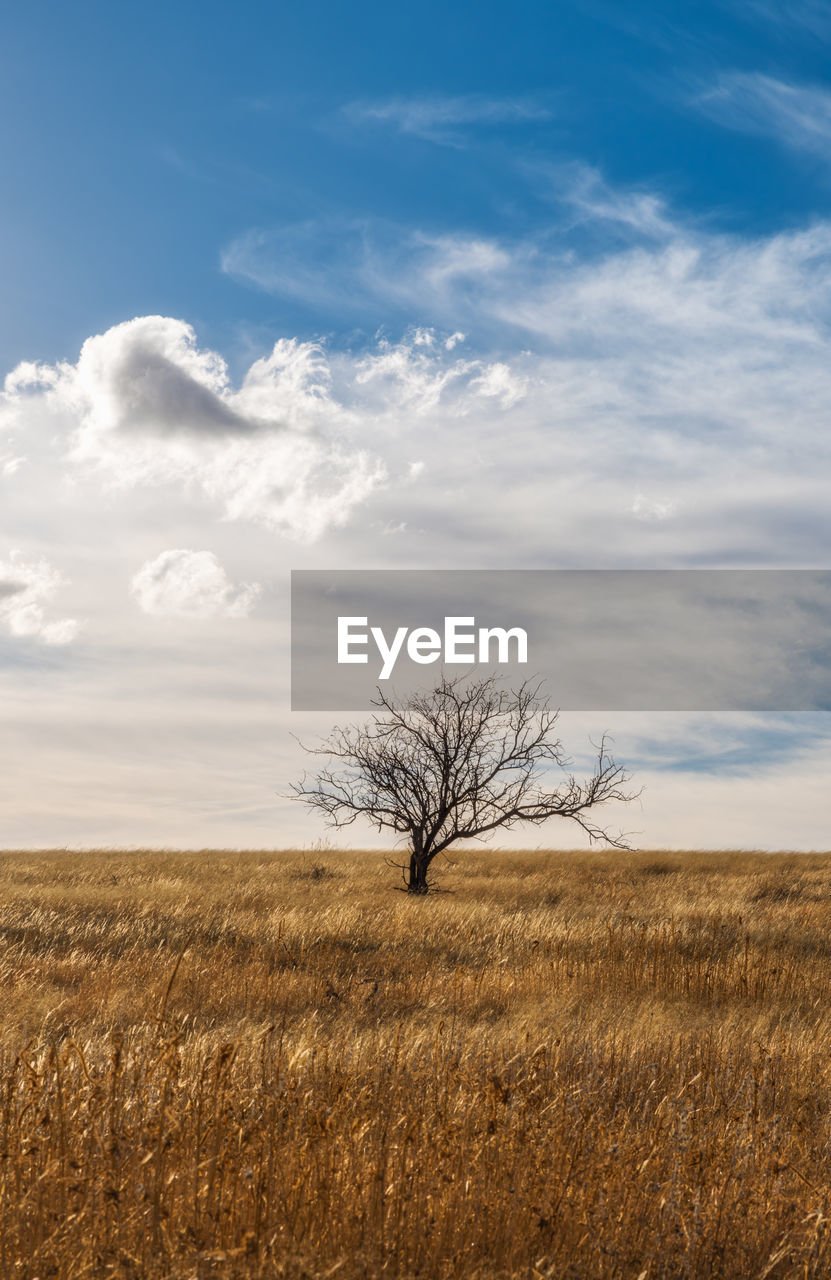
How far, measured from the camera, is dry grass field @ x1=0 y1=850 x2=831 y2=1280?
3.54 m

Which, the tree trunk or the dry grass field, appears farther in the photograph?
the tree trunk

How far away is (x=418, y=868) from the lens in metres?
22.0

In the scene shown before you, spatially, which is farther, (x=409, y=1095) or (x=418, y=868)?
(x=418, y=868)

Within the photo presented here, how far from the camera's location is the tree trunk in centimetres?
2145

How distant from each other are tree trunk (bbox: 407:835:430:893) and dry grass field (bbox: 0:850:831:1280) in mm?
5802

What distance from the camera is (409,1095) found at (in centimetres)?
543

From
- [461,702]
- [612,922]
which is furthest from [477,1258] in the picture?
[461,702]

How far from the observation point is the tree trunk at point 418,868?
2145cm

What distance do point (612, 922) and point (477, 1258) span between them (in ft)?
38.5

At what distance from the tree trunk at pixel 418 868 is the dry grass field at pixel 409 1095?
19.0 feet

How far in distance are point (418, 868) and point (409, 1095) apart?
1686cm

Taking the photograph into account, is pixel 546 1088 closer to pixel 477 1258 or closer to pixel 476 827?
pixel 477 1258

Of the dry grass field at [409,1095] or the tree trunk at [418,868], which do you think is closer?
the dry grass field at [409,1095]

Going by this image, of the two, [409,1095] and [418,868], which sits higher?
[409,1095]
